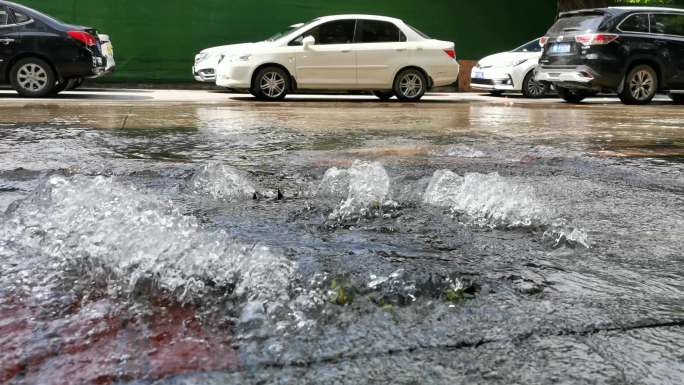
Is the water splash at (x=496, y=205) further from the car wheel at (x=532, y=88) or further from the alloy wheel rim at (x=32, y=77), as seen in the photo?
the car wheel at (x=532, y=88)

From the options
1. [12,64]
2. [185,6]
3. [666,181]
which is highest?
[185,6]

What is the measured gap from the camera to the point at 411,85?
1397cm

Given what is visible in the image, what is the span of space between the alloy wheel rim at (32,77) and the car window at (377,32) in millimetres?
5864

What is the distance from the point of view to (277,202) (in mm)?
3547

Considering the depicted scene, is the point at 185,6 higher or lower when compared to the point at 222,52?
higher

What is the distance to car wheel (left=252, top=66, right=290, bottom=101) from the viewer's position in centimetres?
1302

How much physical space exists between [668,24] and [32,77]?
12012 mm

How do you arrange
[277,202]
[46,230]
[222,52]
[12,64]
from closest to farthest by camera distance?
[46,230] → [277,202] → [12,64] → [222,52]

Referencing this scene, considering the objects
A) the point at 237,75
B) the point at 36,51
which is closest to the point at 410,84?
the point at 237,75

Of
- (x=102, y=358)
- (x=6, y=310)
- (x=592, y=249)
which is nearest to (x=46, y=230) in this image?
(x=6, y=310)

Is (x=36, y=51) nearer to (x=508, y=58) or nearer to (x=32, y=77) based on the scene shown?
(x=32, y=77)

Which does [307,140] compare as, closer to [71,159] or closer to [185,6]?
[71,159]

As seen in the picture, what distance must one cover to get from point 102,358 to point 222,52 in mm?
13828

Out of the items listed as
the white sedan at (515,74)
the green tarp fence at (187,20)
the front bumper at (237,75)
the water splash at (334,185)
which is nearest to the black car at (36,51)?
the front bumper at (237,75)
